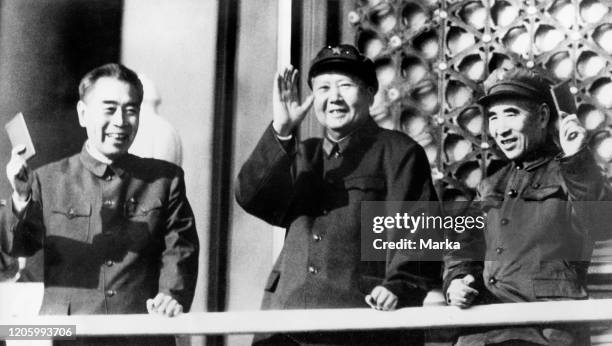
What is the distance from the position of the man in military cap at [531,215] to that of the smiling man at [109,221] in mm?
1368

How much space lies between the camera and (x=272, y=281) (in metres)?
5.35

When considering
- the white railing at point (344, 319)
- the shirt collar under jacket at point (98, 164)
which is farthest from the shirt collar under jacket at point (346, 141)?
the shirt collar under jacket at point (98, 164)

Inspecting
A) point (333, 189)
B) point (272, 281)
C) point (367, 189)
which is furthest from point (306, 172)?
point (272, 281)

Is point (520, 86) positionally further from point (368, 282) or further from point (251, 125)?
point (251, 125)

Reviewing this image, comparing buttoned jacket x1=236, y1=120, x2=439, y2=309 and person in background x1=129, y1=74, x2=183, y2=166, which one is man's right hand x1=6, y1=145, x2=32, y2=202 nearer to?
person in background x1=129, y1=74, x2=183, y2=166

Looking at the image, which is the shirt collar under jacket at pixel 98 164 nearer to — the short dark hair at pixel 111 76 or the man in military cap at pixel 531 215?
the short dark hair at pixel 111 76

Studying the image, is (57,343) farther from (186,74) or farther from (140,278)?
(186,74)

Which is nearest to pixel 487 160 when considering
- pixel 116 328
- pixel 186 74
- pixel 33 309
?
pixel 186 74

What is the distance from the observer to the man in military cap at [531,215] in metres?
5.14

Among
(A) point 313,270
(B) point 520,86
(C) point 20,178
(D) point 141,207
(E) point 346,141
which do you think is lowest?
(A) point 313,270

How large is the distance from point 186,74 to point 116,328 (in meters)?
1.38

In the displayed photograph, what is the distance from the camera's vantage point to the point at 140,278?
534 centimetres

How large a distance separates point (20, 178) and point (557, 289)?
269 cm

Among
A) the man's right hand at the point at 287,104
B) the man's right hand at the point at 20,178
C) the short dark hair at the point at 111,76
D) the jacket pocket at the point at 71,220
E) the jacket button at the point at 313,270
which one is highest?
the short dark hair at the point at 111,76
